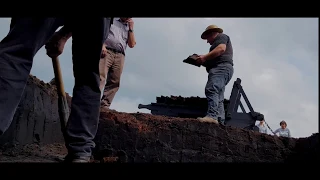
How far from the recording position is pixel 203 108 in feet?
28.3

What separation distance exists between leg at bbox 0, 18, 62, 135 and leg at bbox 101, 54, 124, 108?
3.11 metres

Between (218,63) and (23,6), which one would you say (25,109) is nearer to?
(218,63)

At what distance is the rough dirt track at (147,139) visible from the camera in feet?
12.8

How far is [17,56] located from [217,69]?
3.74 m

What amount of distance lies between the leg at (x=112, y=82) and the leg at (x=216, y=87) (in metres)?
1.13

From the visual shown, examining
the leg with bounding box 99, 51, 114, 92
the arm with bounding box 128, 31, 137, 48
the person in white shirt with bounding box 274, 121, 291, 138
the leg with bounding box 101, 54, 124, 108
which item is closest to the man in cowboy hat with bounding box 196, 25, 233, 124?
the arm with bounding box 128, 31, 137, 48

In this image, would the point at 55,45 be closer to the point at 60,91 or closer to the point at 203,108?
the point at 60,91

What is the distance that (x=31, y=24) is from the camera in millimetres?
2053

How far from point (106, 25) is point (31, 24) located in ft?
1.30

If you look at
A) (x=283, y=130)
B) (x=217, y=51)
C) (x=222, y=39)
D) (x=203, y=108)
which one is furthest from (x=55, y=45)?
(x=283, y=130)

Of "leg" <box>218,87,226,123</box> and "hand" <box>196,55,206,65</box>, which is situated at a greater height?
"hand" <box>196,55,206,65</box>

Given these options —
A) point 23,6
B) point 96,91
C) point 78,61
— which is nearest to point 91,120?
point 96,91

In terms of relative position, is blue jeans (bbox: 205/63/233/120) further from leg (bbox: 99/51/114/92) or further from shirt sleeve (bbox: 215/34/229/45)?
leg (bbox: 99/51/114/92)

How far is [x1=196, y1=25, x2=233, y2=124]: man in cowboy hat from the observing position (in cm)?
527
